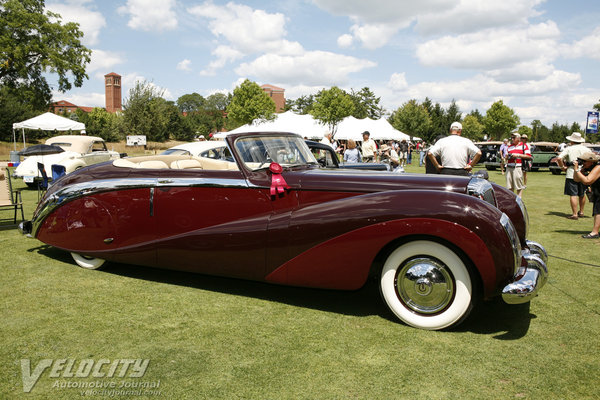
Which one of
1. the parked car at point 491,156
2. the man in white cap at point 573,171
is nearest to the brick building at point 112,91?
the parked car at point 491,156

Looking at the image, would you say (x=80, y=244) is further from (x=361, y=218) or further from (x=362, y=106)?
(x=362, y=106)

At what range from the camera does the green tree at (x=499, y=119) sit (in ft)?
260

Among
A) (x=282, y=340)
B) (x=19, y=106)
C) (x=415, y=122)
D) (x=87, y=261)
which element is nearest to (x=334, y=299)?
(x=282, y=340)

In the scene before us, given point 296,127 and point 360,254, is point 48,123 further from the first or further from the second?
point 360,254

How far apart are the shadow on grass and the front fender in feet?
1.27

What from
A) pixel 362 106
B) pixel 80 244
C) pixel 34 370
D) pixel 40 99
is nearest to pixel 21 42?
pixel 40 99

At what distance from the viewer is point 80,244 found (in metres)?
4.83

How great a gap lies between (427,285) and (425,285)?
0.05 ft

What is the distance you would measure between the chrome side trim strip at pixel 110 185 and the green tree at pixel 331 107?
3801cm

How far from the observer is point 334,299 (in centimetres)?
418

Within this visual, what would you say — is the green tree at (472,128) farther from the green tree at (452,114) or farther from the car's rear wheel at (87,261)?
the car's rear wheel at (87,261)

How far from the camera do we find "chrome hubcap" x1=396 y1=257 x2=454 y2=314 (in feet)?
10.9

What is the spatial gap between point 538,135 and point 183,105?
108 meters

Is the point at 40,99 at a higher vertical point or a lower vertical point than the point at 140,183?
higher
